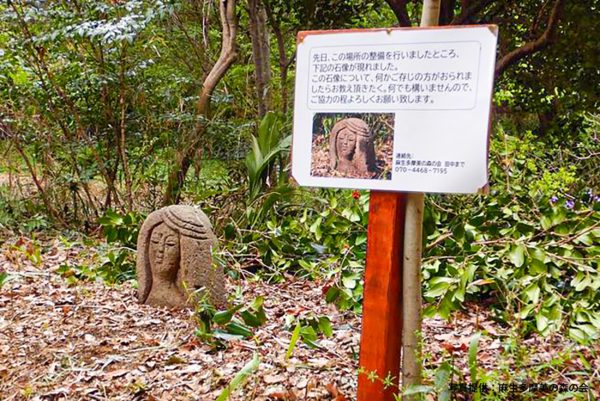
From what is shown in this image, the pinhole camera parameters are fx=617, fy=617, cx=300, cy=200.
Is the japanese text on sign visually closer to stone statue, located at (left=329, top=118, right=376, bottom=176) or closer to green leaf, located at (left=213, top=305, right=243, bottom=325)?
stone statue, located at (left=329, top=118, right=376, bottom=176)

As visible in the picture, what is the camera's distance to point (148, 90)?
5.47 metres

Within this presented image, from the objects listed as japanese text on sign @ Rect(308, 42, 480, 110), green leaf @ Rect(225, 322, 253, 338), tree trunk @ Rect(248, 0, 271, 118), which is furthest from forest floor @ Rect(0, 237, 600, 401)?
tree trunk @ Rect(248, 0, 271, 118)

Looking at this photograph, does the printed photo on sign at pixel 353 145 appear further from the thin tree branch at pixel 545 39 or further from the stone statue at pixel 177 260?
the thin tree branch at pixel 545 39

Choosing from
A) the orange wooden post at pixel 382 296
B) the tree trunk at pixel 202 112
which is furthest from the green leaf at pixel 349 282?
the tree trunk at pixel 202 112

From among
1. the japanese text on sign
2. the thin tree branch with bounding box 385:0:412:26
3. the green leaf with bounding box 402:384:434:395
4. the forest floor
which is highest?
the thin tree branch with bounding box 385:0:412:26

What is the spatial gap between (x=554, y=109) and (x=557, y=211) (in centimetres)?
398

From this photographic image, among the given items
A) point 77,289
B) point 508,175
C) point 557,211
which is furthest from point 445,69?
point 77,289

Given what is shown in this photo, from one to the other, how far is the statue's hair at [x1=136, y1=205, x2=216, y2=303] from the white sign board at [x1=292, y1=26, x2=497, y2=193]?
141 centimetres

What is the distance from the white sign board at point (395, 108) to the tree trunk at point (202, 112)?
3.38m

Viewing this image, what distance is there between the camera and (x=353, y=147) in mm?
2051

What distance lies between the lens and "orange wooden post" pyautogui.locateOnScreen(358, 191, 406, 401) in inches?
80.4

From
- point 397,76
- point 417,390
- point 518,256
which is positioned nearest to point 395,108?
point 397,76

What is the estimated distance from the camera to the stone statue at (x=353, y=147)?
80.0 inches

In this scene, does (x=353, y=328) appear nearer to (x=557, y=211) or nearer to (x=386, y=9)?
(x=557, y=211)
